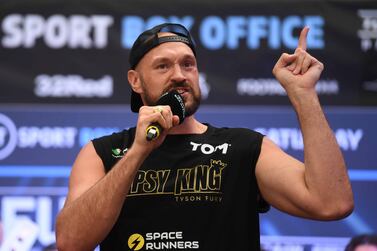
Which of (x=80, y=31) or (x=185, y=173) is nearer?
(x=185, y=173)

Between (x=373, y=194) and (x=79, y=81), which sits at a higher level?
(x=79, y=81)

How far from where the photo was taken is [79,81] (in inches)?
A: 170

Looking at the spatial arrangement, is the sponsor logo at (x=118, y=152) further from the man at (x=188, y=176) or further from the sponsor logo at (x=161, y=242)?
the sponsor logo at (x=161, y=242)

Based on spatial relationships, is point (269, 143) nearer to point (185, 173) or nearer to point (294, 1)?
point (185, 173)

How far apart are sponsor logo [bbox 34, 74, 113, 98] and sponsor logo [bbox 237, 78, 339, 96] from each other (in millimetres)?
743

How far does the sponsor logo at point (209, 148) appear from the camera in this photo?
264cm

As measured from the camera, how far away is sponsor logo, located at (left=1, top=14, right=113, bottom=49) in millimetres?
4328

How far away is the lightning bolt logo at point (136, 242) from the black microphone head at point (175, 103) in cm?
41

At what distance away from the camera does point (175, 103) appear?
2414 millimetres

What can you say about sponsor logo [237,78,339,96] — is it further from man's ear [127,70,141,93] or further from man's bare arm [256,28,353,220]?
man's bare arm [256,28,353,220]

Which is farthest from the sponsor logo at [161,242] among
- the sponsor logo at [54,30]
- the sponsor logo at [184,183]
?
the sponsor logo at [54,30]

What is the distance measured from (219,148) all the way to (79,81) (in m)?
1.84

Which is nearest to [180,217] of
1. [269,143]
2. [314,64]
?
[269,143]

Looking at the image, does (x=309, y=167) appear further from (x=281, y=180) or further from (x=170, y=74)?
(x=170, y=74)
